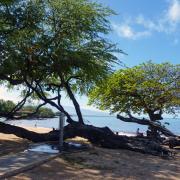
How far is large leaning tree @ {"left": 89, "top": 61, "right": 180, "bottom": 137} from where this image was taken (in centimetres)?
2812

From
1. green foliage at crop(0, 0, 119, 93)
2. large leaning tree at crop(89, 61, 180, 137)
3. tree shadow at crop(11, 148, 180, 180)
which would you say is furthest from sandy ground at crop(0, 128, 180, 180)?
large leaning tree at crop(89, 61, 180, 137)

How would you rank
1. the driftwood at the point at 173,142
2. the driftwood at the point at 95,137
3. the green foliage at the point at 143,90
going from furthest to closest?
the green foliage at the point at 143,90 → the driftwood at the point at 173,142 → the driftwood at the point at 95,137

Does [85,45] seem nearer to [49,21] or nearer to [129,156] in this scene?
[49,21]

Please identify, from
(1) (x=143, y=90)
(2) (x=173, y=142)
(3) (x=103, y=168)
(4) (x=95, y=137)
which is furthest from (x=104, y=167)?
(1) (x=143, y=90)

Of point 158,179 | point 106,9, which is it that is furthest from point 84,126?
point 158,179

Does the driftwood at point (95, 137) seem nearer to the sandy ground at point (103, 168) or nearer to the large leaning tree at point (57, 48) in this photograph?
the large leaning tree at point (57, 48)

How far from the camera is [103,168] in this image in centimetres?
1182

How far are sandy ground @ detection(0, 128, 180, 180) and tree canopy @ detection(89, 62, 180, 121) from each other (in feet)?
42.9

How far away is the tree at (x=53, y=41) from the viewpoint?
A: 1830 centimetres

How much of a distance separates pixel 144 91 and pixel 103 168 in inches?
673

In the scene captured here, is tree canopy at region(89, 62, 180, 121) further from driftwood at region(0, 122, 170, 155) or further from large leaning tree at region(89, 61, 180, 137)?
driftwood at region(0, 122, 170, 155)

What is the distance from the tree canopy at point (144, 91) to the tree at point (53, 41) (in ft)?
25.6

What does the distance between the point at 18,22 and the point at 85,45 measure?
3.49 meters

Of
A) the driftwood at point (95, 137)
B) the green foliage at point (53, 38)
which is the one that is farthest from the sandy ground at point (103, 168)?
the green foliage at point (53, 38)
